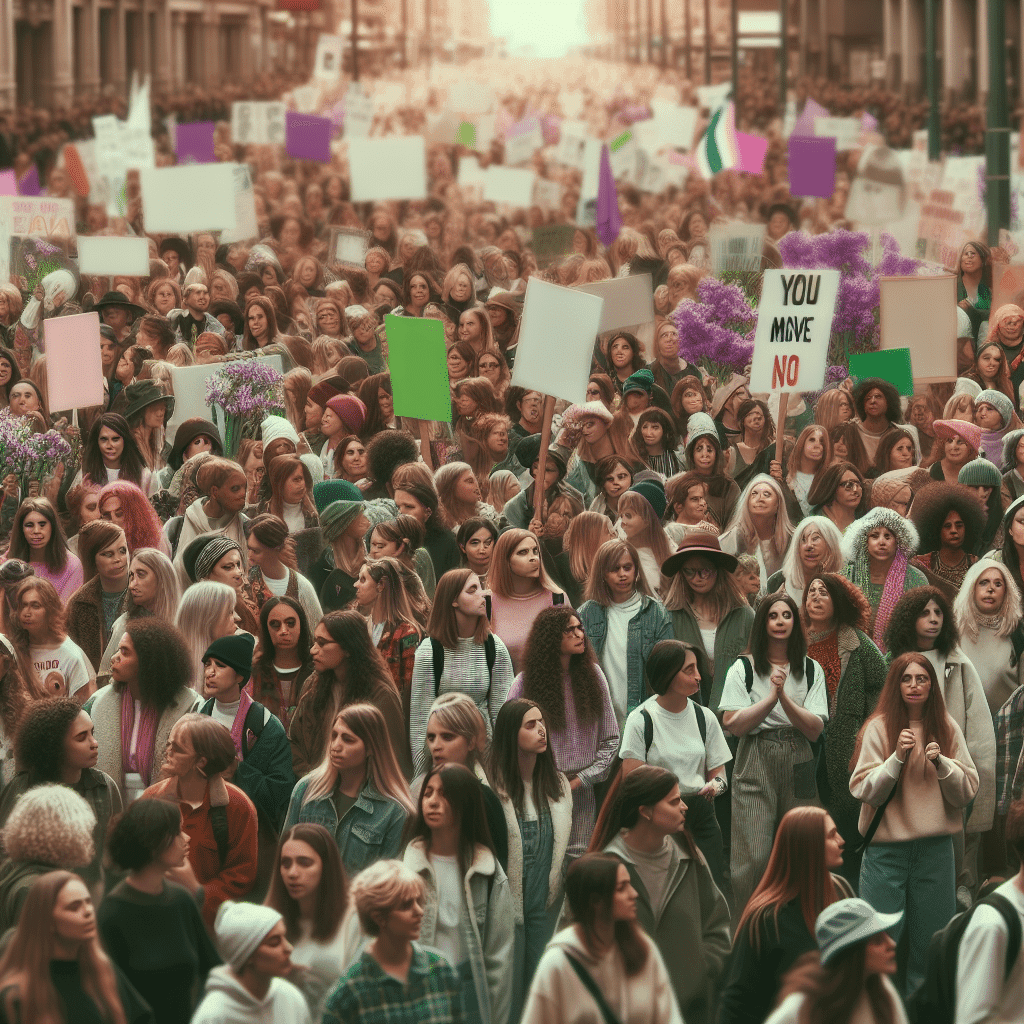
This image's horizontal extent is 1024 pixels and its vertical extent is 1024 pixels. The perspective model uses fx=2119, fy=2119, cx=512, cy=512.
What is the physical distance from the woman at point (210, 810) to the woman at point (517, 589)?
1.91 m

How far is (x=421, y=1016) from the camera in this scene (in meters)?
5.03

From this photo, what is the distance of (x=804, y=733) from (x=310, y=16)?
118 metres

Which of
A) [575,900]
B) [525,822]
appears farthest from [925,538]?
[575,900]

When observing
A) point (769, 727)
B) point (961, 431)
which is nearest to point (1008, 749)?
point (769, 727)

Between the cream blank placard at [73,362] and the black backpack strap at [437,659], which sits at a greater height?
the cream blank placard at [73,362]

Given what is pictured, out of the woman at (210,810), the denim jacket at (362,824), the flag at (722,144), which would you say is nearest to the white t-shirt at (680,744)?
the denim jacket at (362,824)

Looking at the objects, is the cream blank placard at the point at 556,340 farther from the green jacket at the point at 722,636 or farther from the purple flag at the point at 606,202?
the purple flag at the point at 606,202

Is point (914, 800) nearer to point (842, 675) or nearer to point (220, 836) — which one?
point (842, 675)

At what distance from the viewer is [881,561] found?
27.4ft

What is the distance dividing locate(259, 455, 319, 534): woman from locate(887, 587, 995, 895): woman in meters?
3.00

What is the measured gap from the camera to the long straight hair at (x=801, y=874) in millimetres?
5520

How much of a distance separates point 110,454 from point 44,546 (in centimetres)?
155

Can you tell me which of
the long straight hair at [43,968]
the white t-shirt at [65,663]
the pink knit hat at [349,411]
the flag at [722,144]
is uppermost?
the flag at [722,144]

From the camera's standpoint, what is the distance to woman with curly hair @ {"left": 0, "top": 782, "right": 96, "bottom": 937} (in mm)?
5477
